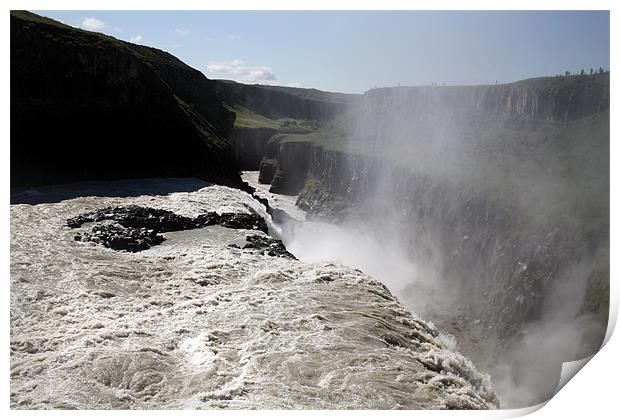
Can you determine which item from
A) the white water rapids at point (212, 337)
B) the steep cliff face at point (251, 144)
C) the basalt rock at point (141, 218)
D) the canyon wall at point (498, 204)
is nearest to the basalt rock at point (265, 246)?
the white water rapids at point (212, 337)

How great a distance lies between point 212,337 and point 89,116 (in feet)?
55.1

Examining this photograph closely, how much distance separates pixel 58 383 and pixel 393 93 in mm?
43074

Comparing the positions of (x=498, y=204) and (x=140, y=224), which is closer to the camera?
(x=140, y=224)

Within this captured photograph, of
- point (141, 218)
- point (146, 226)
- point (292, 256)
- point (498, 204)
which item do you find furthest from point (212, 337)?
point (498, 204)

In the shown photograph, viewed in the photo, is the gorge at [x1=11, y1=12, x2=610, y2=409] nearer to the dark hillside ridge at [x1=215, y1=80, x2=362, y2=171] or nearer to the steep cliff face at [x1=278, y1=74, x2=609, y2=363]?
the steep cliff face at [x1=278, y1=74, x2=609, y2=363]

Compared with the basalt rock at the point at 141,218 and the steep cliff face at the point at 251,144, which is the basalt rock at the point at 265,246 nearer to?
the basalt rock at the point at 141,218

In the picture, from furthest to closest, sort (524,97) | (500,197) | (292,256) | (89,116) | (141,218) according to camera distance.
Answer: (524,97) → (89,116) → (500,197) → (141,218) → (292,256)

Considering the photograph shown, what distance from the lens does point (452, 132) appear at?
34.0 meters

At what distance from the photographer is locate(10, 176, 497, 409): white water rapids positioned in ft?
23.6

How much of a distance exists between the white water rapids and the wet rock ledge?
0.54 metres

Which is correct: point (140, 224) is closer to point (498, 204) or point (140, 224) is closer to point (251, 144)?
point (498, 204)

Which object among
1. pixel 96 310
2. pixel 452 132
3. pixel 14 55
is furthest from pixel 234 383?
pixel 452 132

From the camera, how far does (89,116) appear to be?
72.9 feet
